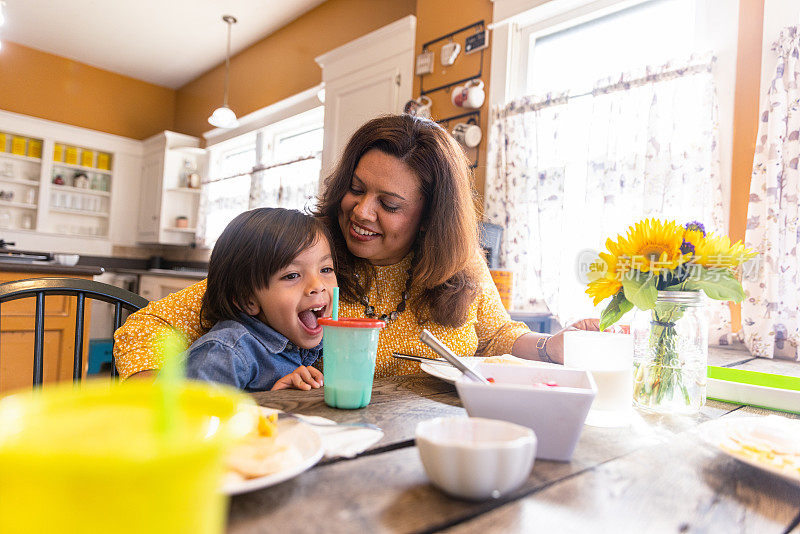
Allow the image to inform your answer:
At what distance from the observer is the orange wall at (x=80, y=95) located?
5.78 metres

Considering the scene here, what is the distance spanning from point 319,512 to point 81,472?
0.24m

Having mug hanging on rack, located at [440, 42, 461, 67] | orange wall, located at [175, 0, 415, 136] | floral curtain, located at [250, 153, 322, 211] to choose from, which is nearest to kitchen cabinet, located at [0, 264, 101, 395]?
floral curtain, located at [250, 153, 322, 211]

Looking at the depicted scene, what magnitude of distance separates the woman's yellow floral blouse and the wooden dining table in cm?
60

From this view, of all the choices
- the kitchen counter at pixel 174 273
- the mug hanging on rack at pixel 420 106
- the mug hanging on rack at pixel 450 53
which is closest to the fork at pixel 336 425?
the mug hanging on rack at pixel 420 106

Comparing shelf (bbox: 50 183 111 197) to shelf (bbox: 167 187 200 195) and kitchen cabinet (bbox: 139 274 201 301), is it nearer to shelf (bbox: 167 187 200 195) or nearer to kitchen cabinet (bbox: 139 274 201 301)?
shelf (bbox: 167 187 200 195)

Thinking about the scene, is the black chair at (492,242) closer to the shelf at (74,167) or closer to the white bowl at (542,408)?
the white bowl at (542,408)

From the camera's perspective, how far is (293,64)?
496 centimetres

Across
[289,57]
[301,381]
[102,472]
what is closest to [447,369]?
[301,381]

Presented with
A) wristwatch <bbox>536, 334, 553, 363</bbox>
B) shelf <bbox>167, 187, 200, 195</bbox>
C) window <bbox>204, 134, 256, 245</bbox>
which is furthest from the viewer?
shelf <bbox>167, 187, 200, 195</bbox>

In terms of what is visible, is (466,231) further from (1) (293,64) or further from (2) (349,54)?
(1) (293,64)

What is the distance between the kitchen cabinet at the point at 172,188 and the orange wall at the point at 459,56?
142 inches

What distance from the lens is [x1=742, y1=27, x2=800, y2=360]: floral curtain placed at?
2.02 meters

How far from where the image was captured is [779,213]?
204cm

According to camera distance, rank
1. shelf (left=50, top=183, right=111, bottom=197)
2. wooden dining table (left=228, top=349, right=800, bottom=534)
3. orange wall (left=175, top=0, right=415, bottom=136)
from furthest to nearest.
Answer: shelf (left=50, top=183, right=111, bottom=197)
orange wall (left=175, top=0, right=415, bottom=136)
wooden dining table (left=228, top=349, right=800, bottom=534)
